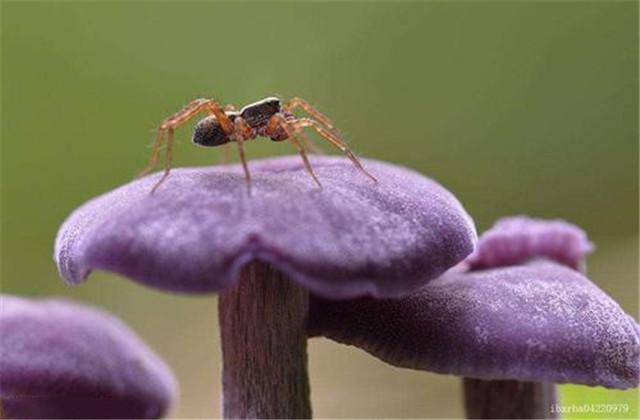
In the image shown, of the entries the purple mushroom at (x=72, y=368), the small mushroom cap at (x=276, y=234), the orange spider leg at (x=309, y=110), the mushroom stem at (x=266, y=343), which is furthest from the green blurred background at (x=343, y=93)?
the small mushroom cap at (x=276, y=234)

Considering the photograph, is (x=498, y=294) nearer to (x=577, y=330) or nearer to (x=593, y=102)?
(x=577, y=330)

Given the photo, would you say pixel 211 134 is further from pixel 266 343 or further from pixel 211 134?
pixel 266 343

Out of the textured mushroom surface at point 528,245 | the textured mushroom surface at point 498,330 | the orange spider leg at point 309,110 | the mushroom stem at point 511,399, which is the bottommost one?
the mushroom stem at point 511,399

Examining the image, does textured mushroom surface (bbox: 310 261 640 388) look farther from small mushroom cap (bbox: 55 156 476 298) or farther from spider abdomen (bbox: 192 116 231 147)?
spider abdomen (bbox: 192 116 231 147)

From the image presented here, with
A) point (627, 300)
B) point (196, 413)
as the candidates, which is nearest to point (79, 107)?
point (196, 413)

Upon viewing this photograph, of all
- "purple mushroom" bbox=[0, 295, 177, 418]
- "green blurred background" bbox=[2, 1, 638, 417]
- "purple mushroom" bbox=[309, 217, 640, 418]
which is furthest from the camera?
"green blurred background" bbox=[2, 1, 638, 417]

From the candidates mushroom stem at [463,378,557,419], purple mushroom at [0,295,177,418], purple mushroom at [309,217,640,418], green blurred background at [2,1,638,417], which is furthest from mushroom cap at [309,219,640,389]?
green blurred background at [2,1,638,417]

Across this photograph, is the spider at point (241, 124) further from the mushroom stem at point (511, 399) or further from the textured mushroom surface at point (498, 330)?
the mushroom stem at point (511, 399)
